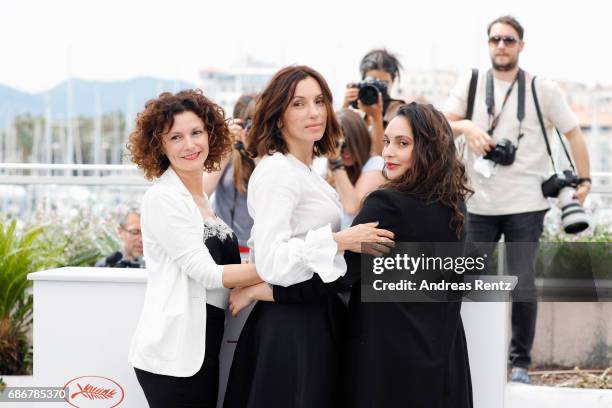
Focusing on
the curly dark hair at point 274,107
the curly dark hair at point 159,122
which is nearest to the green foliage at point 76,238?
the curly dark hair at point 159,122

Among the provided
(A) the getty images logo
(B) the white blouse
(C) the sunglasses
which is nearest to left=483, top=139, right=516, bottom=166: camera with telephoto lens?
(C) the sunglasses

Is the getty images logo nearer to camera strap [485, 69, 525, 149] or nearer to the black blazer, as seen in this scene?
the black blazer

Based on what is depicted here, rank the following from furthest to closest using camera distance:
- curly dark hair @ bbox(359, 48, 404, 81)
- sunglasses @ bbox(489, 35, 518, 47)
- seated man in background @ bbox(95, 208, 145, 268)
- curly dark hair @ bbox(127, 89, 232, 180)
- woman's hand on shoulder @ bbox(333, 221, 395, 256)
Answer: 1. seated man in background @ bbox(95, 208, 145, 268)
2. curly dark hair @ bbox(359, 48, 404, 81)
3. sunglasses @ bbox(489, 35, 518, 47)
4. curly dark hair @ bbox(127, 89, 232, 180)
5. woman's hand on shoulder @ bbox(333, 221, 395, 256)

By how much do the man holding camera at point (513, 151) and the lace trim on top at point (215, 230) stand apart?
2.00m

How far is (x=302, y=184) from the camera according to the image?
106 inches

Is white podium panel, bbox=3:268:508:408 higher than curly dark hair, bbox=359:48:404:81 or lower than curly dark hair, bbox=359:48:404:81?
lower

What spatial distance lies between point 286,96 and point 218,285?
674mm

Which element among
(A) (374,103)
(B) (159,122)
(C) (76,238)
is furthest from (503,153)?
(C) (76,238)

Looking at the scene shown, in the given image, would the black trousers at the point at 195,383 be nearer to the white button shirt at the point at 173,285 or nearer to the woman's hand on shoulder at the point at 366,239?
the white button shirt at the point at 173,285

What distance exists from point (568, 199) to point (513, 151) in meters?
0.39

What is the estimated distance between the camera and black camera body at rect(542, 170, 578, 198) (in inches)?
175

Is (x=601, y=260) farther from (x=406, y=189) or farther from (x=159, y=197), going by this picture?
(x=159, y=197)

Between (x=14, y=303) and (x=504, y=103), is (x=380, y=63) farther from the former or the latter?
(x=14, y=303)

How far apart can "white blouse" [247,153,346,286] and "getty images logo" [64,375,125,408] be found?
93 cm
